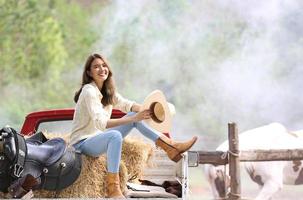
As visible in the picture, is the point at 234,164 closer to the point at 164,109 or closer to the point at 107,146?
the point at 164,109

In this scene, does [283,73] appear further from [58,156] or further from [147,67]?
[58,156]

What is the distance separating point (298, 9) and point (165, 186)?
25.1 feet

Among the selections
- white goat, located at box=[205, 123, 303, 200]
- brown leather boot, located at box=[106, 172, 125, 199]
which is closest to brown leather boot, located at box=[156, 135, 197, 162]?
brown leather boot, located at box=[106, 172, 125, 199]

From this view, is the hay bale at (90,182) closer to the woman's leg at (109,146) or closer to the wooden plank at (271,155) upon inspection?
the woman's leg at (109,146)

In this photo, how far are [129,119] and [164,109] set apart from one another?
0.19 m

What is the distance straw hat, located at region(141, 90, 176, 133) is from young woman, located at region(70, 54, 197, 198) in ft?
0.10

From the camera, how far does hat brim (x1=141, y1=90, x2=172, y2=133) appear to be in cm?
335

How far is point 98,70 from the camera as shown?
11.0ft

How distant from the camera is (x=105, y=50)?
1127 centimetres

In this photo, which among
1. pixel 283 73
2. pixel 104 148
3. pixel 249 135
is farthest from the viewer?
pixel 283 73

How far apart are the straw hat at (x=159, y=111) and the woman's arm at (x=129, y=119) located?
0.04m

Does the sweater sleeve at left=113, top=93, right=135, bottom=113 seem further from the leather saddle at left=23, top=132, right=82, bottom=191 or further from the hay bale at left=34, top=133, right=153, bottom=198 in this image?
the leather saddle at left=23, top=132, right=82, bottom=191

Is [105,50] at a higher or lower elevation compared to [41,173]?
higher

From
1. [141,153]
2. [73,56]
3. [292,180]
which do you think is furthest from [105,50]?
[141,153]
